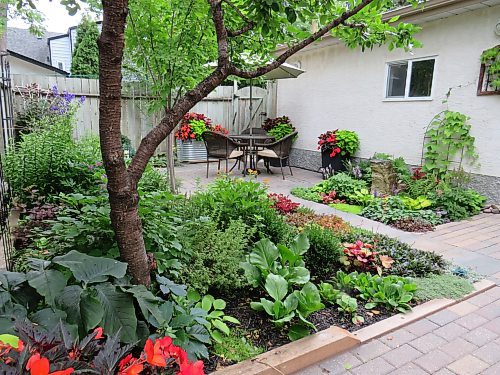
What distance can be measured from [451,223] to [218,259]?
144 inches

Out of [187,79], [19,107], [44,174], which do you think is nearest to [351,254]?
[187,79]

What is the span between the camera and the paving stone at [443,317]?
2402 millimetres

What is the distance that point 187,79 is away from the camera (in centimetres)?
363

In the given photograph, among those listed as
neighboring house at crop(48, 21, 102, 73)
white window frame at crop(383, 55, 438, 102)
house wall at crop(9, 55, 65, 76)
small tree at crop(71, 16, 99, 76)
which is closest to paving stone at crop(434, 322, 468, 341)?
white window frame at crop(383, 55, 438, 102)

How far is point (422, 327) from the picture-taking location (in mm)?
2330

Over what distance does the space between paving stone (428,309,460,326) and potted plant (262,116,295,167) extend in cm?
615

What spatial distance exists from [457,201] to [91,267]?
16.8 feet

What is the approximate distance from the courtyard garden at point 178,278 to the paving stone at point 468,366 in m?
0.49

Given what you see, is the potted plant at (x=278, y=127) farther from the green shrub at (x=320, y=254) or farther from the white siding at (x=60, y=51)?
the white siding at (x=60, y=51)

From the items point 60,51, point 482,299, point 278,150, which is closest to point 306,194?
point 278,150

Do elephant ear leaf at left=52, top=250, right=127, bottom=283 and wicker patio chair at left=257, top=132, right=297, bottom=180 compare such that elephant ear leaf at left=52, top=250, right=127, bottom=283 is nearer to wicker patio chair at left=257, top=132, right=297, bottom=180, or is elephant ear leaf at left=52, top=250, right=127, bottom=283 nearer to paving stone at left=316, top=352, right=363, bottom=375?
paving stone at left=316, top=352, right=363, bottom=375

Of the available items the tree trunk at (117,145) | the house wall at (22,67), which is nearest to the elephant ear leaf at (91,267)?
the tree trunk at (117,145)

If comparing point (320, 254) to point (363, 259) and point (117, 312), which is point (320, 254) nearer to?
point (363, 259)

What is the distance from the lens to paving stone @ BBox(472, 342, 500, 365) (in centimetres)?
203
